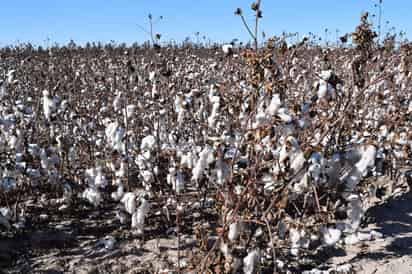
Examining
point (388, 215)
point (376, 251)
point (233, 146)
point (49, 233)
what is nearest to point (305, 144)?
point (233, 146)

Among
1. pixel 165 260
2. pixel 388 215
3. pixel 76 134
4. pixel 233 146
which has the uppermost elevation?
pixel 76 134

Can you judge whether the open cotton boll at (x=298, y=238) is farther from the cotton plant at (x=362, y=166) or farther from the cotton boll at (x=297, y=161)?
the cotton boll at (x=297, y=161)

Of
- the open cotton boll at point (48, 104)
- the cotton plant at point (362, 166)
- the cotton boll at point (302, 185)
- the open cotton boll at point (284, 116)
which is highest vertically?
the open cotton boll at point (48, 104)

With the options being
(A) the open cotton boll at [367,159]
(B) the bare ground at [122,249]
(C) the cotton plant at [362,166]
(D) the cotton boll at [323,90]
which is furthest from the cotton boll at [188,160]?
(A) the open cotton boll at [367,159]

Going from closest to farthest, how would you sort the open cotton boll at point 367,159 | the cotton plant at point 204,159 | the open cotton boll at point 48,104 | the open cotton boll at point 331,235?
the open cotton boll at point 367,159 → the open cotton boll at point 331,235 → the cotton plant at point 204,159 → the open cotton boll at point 48,104

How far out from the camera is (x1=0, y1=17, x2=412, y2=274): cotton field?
286 cm

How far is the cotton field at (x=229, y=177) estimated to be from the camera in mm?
2861

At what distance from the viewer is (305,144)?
2709mm

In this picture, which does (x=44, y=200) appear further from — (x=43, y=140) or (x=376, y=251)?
(x=376, y=251)

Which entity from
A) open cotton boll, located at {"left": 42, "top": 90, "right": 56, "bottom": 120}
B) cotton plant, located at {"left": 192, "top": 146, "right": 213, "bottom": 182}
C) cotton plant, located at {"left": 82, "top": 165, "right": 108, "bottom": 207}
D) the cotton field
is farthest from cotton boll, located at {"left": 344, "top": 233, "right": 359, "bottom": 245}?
open cotton boll, located at {"left": 42, "top": 90, "right": 56, "bottom": 120}

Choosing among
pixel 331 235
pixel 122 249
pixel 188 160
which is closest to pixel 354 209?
pixel 331 235

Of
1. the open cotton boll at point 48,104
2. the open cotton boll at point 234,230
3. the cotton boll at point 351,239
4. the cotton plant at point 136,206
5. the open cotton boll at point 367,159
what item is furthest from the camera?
the open cotton boll at point 48,104

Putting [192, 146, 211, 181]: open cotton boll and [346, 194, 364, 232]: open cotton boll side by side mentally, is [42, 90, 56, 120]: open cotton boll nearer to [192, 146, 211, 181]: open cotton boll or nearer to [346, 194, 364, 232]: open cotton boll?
[192, 146, 211, 181]: open cotton boll

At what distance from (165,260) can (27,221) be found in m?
1.87
